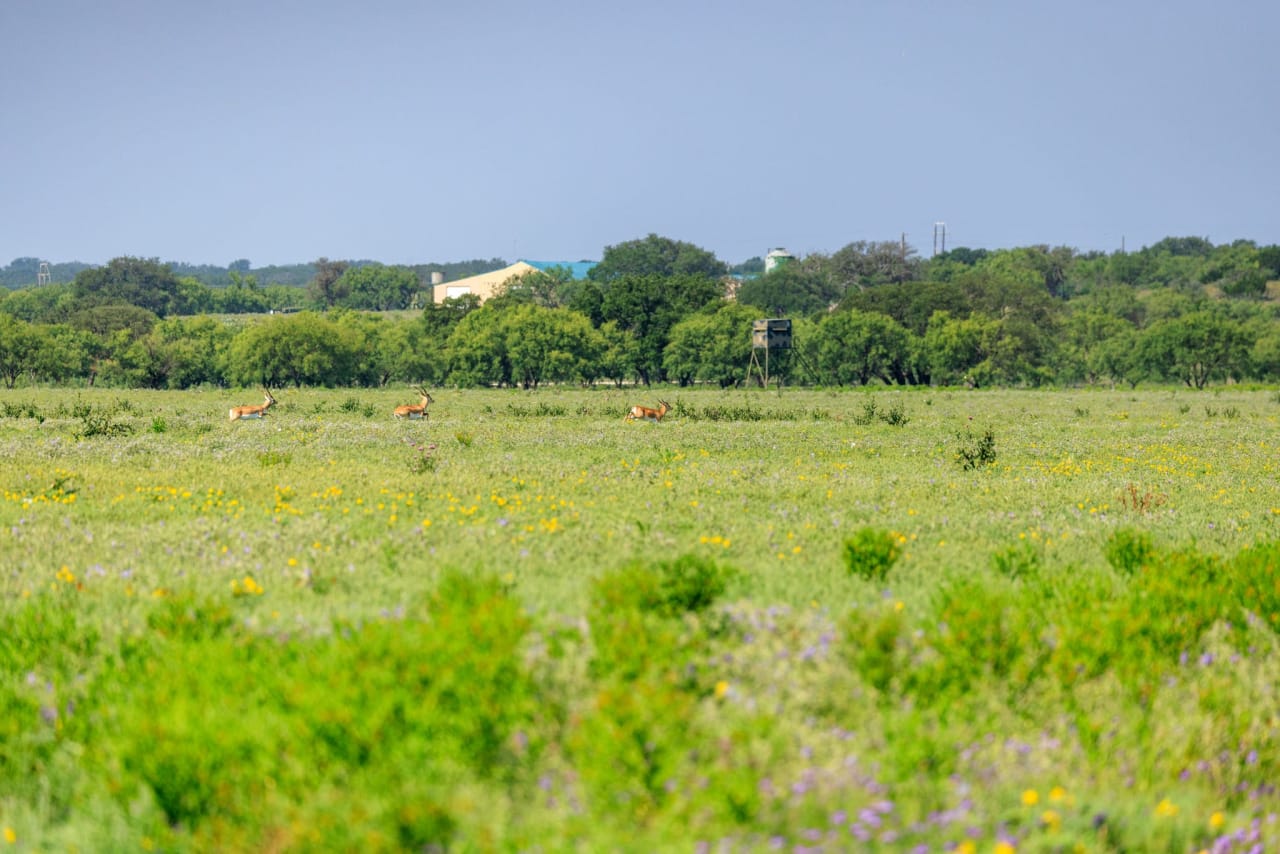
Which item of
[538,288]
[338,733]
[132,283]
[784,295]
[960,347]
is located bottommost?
[338,733]

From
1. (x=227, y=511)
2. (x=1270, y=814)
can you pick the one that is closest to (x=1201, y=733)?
(x=1270, y=814)

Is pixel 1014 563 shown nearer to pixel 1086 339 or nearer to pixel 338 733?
pixel 338 733

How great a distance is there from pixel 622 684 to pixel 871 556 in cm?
427

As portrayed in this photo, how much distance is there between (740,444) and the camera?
78.3ft

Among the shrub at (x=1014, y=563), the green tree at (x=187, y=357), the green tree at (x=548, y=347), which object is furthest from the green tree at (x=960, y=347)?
the shrub at (x=1014, y=563)

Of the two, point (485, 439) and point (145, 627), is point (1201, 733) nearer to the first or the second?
point (145, 627)

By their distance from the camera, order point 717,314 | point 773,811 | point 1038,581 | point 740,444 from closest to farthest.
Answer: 1. point 773,811
2. point 1038,581
3. point 740,444
4. point 717,314

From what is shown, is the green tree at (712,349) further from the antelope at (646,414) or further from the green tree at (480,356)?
the antelope at (646,414)

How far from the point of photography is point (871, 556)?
945 cm

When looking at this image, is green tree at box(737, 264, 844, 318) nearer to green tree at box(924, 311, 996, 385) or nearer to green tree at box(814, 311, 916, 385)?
green tree at box(814, 311, 916, 385)

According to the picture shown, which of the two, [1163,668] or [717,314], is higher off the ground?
[717,314]

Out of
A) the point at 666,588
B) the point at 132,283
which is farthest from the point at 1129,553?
the point at 132,283

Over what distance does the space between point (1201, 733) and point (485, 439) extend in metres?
19.3

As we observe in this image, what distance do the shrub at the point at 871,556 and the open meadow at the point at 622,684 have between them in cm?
3
